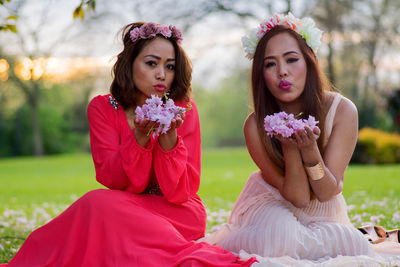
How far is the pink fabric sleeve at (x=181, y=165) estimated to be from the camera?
355 cm

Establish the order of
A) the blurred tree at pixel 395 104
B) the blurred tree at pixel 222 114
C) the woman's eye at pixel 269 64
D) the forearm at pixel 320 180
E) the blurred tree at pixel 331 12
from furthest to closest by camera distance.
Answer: the blurred tree at pixel 222 114, the blurred tree at pixel 331 12, the blurred tree at pixel 395 104, the woman's eye at pixel 269 64, the forearm at pixel 320 180

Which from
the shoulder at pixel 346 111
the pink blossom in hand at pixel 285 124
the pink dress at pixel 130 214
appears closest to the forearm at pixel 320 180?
the pink blossom in hand at pixel 285 124

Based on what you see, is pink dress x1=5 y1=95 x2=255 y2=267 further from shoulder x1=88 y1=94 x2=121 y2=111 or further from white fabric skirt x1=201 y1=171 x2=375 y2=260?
white fabric skirt x1=201 y1=171 x2=375 y2=260

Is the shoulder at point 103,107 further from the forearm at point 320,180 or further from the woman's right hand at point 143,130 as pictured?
the forearm at point 320,180

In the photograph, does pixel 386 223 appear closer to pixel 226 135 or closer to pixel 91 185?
pixel 91 185

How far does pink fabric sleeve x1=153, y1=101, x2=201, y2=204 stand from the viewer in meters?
3.55

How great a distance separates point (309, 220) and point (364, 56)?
28.3 m

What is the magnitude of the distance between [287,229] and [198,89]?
72.6 feet

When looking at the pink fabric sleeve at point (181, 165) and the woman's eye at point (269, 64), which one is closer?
the pink fabric sleeve at point (181, 165)

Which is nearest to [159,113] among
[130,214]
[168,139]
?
[168,139]

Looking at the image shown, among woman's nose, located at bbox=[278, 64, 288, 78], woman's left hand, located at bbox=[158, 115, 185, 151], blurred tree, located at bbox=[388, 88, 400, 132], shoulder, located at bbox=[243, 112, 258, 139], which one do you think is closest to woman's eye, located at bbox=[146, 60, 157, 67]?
woman's left hand, located at bbox=[158, 115, 185, 151]

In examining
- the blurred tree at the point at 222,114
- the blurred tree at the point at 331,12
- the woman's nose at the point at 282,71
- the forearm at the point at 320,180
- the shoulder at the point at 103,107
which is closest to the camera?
the forearm at the point at 320,180

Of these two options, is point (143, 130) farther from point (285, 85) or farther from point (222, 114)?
point (222, 114)

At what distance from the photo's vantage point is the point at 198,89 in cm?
2547
